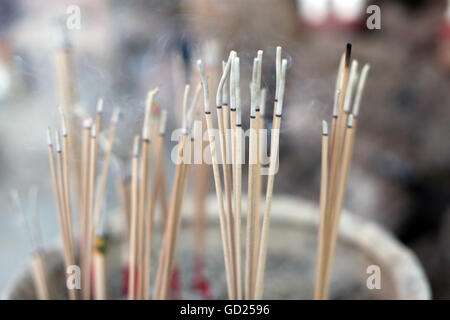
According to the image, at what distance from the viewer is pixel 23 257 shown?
1.08 m

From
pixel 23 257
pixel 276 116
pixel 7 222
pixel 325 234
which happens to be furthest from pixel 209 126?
pixel 7 222

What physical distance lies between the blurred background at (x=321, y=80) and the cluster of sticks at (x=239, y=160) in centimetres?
46

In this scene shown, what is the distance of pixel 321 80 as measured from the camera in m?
0.95

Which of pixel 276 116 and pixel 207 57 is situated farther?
pixel 207 57

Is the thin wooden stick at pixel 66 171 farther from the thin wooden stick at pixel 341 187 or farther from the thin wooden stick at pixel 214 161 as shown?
the thin wooden stick at pixel 341 187

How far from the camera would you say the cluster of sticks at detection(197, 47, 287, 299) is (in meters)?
0.39

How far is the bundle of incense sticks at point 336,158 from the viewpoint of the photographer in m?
0.44

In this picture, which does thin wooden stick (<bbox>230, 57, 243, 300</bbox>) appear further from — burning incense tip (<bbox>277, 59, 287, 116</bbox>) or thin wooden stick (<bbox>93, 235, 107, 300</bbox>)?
thin wooden stick (<bbox>93, 235, 107, 300</bbox>)

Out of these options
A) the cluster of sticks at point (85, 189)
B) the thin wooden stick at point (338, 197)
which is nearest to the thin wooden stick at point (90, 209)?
the cluster of sticks at point (85, 189)

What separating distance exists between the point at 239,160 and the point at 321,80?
58 centimetres

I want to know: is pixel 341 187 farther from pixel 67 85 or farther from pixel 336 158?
pixel 67 85

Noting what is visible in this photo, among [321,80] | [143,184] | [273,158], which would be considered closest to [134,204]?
[143,184]

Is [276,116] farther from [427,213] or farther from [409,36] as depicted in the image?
[409,36]
